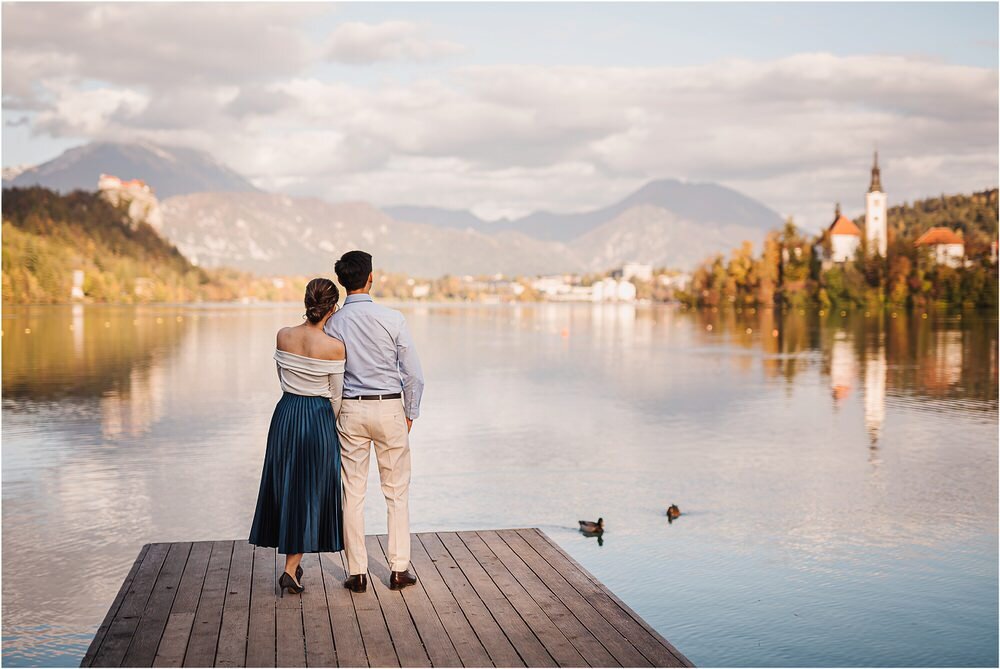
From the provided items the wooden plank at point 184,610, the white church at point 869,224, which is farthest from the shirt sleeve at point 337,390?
the white church at point 869,224

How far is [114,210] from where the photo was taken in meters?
173

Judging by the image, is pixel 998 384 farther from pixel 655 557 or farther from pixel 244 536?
pixel 244 536

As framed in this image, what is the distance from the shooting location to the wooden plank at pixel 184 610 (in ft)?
17.4

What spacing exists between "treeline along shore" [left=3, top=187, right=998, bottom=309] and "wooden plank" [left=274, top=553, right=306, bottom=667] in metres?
98.2

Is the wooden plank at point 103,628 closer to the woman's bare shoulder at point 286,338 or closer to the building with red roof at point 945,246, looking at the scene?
the woman's bare shoulder at point 286,338

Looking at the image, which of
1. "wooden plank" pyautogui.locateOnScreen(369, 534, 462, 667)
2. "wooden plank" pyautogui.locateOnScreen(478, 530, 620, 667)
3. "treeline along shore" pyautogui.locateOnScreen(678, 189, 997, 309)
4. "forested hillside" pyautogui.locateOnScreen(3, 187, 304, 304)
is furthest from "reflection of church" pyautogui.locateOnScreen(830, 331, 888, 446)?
"forested hillside" pyautogui.locateOnScreen(3, 187, 304, 304)

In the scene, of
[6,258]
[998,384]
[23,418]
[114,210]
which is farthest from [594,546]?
[114,210]

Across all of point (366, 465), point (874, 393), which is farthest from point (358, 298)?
point (874, 393)

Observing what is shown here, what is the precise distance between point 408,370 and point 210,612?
1.85 meters

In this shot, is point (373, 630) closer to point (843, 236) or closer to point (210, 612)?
point (210, 612)

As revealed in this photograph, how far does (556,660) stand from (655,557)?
527 cm

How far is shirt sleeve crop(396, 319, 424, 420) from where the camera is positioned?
629 centimetres

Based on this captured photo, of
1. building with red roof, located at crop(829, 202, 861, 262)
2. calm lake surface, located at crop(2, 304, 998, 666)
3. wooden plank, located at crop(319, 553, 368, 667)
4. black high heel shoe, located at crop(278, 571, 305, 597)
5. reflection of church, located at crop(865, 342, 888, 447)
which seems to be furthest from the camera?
building with red roof, located at crop(829, 202, 861, 262)

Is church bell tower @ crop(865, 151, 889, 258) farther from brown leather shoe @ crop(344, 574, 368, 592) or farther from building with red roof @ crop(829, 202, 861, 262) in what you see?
brown leather shoe @ crop(344, 574, 368, 592)
